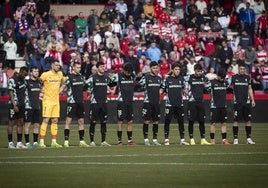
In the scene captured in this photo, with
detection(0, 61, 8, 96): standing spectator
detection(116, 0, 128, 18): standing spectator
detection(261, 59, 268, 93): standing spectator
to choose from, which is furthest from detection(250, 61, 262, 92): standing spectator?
detection(0, 61, 8, 96): standing spectator

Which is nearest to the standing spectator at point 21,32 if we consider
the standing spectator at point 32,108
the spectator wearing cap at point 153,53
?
the spectator wearing cap at point 153,53

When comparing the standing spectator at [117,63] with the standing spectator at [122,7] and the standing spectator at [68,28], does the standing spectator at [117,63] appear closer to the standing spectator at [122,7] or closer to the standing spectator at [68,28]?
the standing spectator at [68,28]

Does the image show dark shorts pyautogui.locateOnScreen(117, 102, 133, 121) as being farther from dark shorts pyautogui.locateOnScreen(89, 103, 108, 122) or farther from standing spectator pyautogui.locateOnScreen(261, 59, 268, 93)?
standing spectator pyautogui.locateOnScreen(261, 59, 268, 93)

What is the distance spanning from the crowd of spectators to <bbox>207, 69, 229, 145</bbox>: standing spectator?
10.9m

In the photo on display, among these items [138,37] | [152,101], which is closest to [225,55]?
[138,37]

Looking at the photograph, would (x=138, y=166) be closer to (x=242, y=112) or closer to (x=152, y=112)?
(x=152, y=112)

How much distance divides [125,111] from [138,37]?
51.7ft

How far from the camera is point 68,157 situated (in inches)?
1002

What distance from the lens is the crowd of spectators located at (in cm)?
4341

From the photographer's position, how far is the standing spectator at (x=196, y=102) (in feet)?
101

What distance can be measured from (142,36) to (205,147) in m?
18.0

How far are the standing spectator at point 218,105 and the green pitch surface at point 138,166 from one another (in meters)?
1.07

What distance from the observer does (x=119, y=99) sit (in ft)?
100

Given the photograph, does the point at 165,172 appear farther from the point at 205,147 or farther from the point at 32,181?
the point at 205,147
